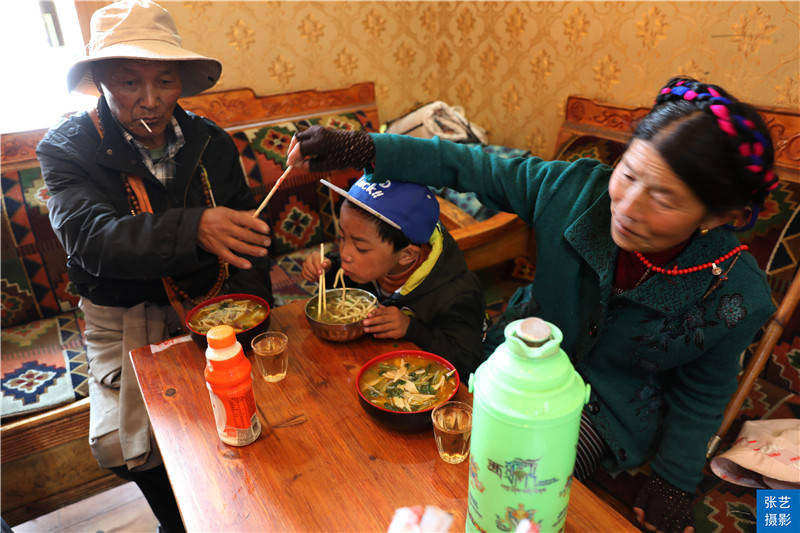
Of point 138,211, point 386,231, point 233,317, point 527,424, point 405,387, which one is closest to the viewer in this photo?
point 527,424

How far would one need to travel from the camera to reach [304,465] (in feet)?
3.26

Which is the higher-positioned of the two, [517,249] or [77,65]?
[77,65]

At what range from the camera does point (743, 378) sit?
176 centimetres

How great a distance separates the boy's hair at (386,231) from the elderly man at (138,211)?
0.34 m

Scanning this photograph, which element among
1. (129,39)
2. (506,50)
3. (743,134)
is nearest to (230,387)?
(743,134)

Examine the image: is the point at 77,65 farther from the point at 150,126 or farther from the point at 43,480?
the point at 43,480

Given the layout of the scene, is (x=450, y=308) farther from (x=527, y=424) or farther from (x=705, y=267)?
(x=527, y=424)

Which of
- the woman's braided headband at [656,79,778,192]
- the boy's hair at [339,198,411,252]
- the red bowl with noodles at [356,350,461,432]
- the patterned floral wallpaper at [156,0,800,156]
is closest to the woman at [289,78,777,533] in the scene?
the woman's braided headband at [656,79,778,192]

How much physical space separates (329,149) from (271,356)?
0.58m

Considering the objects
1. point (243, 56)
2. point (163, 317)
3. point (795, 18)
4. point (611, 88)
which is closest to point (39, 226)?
point (163, 317)

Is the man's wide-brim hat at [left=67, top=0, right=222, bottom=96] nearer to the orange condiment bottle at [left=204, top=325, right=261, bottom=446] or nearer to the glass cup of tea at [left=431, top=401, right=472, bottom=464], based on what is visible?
the orange condiment bottle at [left=204, top=325, right=261, bottom=446]

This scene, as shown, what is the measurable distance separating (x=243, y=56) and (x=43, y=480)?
93.7 inches

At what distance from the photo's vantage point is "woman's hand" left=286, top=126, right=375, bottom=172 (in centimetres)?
138

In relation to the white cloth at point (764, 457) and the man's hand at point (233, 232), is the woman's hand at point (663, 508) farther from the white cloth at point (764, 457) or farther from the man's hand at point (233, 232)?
the man's hand at point (233, 232)
